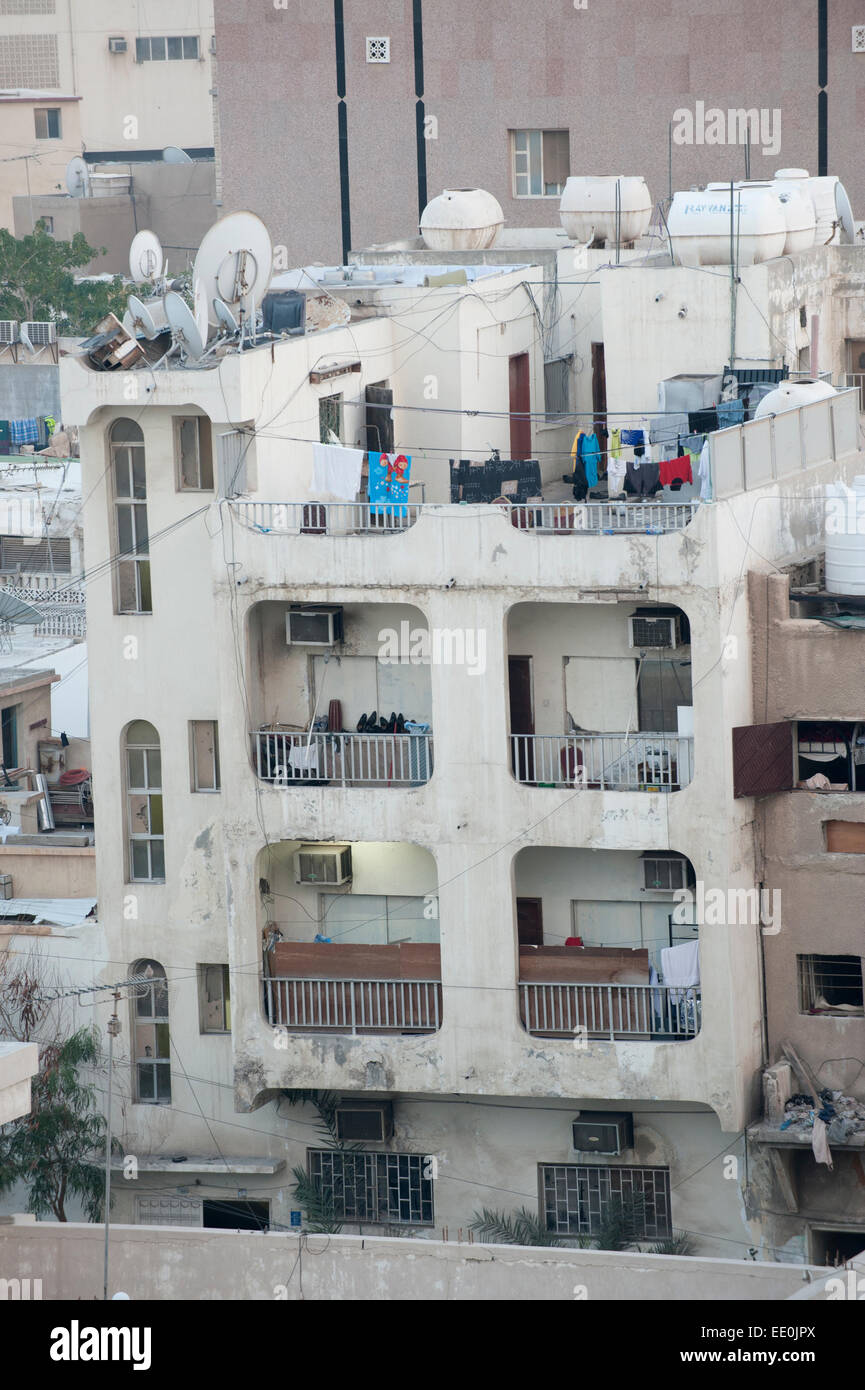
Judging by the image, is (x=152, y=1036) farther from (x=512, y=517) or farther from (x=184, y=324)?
(x=184, y=324)

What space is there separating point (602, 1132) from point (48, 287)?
201 feet

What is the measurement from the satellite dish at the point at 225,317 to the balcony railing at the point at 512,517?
263 centimetres

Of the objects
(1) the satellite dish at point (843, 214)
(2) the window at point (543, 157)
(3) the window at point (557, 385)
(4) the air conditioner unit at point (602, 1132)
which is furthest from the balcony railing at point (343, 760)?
(2) the window at point (543, 157)

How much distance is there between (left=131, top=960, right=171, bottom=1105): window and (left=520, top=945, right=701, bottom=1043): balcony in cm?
523

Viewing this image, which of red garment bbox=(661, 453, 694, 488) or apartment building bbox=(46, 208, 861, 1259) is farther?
red garment bbox=(661, 453, 694, 488)

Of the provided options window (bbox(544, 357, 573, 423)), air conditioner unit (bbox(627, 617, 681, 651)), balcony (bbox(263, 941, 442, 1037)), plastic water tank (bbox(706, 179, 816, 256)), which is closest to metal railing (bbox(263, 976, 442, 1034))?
balcony (bbox(263, 941, 442, 1037))

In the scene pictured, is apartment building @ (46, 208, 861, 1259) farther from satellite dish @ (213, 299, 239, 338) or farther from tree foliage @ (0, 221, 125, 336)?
tree foliage @ (0, 221, 125, 336)

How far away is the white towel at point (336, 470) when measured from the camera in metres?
36.0

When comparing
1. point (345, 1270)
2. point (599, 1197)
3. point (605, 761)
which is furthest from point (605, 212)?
point (345, 1270)

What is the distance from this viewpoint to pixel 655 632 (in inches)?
1345

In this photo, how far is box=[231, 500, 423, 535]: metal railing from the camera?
113ft

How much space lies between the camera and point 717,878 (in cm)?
3350

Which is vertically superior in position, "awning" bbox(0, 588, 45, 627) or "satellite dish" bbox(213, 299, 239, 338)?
"satellite dish" bbox(213, 299, 239, 338)

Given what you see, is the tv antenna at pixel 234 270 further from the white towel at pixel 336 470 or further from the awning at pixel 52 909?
the awning at pixel 52 909
